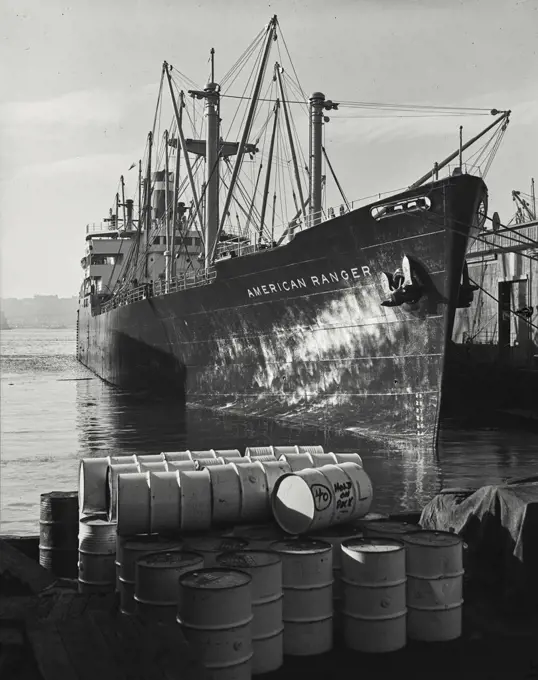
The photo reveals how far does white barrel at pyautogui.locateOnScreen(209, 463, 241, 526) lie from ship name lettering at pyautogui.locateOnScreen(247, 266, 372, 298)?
12.9 m

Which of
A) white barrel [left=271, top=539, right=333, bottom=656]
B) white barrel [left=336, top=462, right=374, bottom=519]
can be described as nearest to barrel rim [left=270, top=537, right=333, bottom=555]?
white barrel [left=271, top=539, right=333, bottom=656]

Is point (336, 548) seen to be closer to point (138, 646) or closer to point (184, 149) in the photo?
point (138, 646)

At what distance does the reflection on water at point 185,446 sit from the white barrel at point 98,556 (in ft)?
15.6

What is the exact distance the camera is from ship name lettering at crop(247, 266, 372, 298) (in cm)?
1853

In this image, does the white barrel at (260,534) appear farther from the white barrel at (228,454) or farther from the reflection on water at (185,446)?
the reflection on water at (185,446)

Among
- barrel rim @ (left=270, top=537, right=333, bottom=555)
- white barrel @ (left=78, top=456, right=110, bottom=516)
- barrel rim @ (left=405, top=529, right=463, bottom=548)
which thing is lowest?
barrel rim @ (left=405, top=529, right=463, bottom=548)

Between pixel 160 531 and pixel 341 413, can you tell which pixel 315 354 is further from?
pixel 160 531

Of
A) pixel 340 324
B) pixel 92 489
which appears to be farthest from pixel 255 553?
pixel 340 324

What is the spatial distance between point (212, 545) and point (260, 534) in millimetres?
447

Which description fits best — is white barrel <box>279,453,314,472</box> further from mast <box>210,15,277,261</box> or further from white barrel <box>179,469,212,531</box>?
mast <box>210,15,277,261</box>

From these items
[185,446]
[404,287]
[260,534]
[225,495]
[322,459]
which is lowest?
[185,446]

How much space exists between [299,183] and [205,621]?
27.0 meters

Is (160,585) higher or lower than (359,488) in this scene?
lower

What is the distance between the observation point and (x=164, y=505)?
5.66 m
